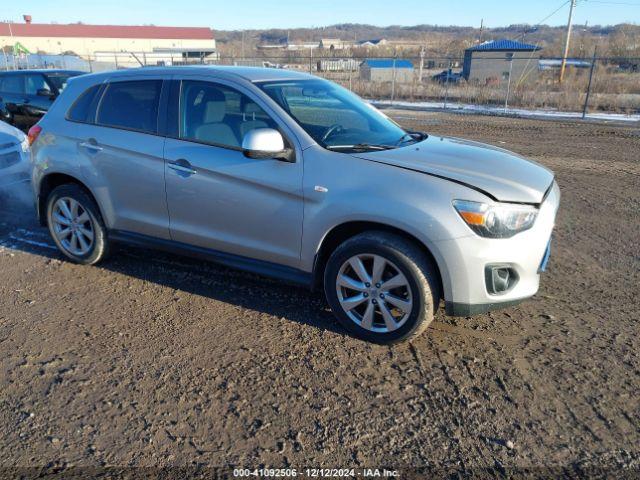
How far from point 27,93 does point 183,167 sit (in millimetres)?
10300

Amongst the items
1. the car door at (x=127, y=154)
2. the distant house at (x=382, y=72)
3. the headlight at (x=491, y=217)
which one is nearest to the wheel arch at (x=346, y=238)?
the headlight at (x=491, y=217)

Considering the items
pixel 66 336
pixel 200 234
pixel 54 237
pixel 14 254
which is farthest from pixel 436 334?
pixel 14 254

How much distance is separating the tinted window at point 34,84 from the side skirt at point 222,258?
367 inches

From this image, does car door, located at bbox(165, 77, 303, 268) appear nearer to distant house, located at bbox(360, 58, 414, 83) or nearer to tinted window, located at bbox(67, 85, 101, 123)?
tinted window, located at bbox(67, 85, 101, 123)

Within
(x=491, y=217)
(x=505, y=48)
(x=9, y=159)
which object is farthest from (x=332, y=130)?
(x=505, y=48)

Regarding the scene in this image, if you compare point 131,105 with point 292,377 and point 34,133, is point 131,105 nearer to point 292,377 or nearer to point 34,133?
point 34,133

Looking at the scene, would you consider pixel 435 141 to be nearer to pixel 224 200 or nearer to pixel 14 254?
pixel 224 200

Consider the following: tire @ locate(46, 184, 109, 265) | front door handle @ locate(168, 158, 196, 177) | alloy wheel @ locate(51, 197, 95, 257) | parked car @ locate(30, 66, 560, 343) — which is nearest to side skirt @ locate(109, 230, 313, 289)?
parked car @ locate(30, 66, 560, 343)

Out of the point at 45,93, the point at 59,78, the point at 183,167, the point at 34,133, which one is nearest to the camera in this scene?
the point at 183,167

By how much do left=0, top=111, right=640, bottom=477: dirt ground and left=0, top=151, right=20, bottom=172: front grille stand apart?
2646 mm

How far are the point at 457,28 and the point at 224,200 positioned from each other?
16572cm

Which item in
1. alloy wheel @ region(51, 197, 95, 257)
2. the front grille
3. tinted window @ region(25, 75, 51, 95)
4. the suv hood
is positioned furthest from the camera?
tinted window @ region(25, 75, 51, 95)

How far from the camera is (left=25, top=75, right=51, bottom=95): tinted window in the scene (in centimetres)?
1227

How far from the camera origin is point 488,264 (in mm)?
3352
